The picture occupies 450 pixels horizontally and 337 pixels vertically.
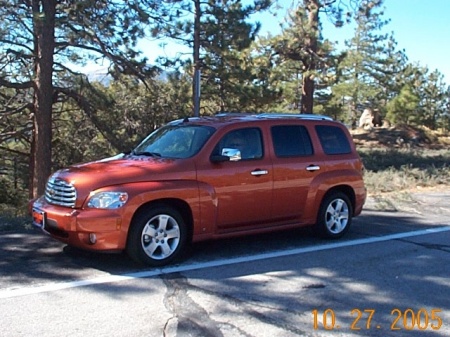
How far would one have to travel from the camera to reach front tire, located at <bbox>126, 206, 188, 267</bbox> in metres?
→ 6.00

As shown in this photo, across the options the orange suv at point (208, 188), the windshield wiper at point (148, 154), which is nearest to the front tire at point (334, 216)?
the orange suv at point (208, 188)

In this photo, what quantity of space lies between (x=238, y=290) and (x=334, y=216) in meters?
2.90

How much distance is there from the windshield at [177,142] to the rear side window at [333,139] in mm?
1841

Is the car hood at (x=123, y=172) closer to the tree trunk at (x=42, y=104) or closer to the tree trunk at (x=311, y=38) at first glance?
the tree trunk at (x=42, y=104)

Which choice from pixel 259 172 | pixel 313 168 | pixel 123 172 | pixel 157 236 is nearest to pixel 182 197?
pixel 157 236

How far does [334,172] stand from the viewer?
7781mm

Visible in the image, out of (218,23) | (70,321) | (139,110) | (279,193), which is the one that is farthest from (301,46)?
(70,321)

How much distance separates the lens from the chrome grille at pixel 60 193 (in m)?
5.95

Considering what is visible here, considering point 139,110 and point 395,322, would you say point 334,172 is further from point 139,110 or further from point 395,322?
point 139,110

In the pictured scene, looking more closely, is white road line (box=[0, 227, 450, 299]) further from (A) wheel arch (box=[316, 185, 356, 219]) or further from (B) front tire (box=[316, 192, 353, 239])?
(A) wheel arch (box=[316, 185, 356, 219])

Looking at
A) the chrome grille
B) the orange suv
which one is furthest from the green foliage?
the chrome grille

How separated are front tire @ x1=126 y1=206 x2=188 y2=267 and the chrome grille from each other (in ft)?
2.43

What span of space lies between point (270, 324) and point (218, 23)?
17.6 metres

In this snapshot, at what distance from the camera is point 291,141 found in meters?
7.46
